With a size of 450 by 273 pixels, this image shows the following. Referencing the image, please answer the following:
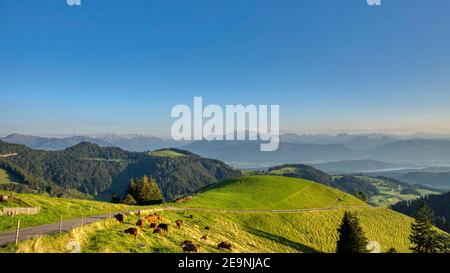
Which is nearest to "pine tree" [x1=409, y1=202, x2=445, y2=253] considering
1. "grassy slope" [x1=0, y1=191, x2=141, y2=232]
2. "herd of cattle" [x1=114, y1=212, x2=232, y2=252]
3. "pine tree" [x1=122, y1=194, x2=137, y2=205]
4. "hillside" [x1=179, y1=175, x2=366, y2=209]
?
"hillside" [x1=179, y1=175, x2=366, y2=209]

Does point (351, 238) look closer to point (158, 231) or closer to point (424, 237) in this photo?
point (424, 237)

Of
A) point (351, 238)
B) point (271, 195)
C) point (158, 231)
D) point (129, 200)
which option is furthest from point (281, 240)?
point (271, 195)

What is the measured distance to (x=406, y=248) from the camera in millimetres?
90500

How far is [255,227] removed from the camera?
75.3 m

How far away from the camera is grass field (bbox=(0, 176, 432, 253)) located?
2659cm

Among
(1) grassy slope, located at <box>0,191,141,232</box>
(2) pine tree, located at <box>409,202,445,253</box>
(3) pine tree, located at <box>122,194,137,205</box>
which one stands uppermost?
(1) grassy slope, located at <box>0,191,141,232</box>

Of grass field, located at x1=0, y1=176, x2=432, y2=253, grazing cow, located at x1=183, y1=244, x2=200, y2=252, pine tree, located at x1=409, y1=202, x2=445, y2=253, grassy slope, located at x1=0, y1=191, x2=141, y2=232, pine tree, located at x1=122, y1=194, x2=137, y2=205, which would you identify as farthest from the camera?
pine tree, located at x1=122, y1=194, x2=137, y2=205

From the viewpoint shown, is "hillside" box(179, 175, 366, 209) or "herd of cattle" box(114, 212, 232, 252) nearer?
"herd of cattle" box(114, 212, 232, 252)

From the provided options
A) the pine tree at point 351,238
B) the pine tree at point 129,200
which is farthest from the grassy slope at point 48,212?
the pine tree at point 351,238

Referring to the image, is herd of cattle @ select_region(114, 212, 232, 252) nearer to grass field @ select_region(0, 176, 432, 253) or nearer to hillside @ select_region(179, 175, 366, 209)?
grass field @ select_region(0, 176, 432, 253)
